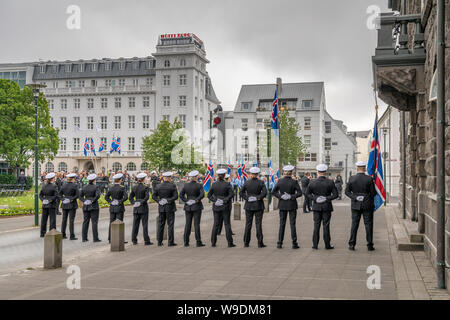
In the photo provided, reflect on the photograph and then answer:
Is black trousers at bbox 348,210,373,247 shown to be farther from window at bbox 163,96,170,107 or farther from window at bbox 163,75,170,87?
window at bbox 163,75,170,87

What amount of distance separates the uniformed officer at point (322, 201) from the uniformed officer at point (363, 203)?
0.46 meters

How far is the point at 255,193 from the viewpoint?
13008 millimetres

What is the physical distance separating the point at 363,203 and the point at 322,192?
961 mm

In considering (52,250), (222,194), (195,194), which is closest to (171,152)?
(195,194)

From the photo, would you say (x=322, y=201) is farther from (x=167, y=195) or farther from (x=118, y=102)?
(x=118, y=102)

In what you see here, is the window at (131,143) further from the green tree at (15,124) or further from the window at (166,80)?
the green tree at (15,124)

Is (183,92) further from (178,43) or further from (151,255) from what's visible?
(151,255)

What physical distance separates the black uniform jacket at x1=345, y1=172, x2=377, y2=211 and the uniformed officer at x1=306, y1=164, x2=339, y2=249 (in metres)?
0.43

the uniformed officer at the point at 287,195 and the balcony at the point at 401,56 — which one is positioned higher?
the balcony at the point at 401,56

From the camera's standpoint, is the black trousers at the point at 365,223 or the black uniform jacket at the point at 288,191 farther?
the black uniform jacket at the point at 288,191

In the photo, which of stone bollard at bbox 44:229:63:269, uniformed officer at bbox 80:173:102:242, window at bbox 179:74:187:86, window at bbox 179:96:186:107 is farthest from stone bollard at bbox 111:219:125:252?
window at bbox 179:74:187:86

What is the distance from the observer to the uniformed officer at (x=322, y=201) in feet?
40.3

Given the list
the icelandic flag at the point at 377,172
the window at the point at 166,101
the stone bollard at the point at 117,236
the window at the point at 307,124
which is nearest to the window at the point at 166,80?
the window at the point at 166,101

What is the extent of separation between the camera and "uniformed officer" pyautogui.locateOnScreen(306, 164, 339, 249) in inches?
484
